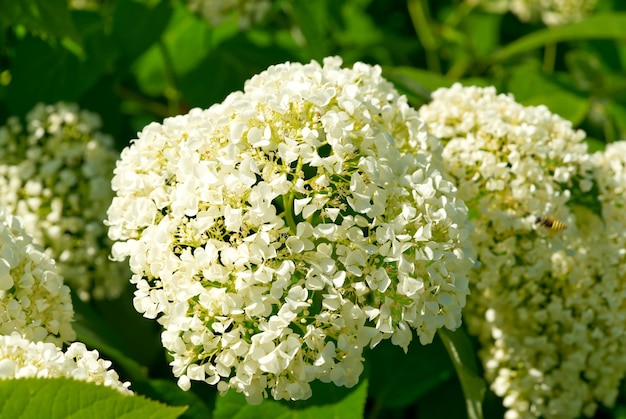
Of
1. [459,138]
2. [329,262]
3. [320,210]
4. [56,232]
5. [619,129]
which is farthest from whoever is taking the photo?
[619,129]

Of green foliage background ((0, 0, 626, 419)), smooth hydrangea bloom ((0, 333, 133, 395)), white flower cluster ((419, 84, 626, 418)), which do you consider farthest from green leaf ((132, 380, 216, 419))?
white flower cluster ((419, 84, 626, 418))

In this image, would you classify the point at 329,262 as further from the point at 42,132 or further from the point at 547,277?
the point at 42,132

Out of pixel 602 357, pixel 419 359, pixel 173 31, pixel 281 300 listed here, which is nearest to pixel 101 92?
pixel 173 31

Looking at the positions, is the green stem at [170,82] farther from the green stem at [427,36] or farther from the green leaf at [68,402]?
the green leaf at [68,402]

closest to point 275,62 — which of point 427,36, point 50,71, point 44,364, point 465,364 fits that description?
point 50,71

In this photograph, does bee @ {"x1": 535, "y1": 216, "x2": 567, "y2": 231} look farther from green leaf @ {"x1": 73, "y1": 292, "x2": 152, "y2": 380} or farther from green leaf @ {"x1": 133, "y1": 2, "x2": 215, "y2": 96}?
green leaf @ {"x1": 133, "y1": 2, "x2": 215, "y2": 96}

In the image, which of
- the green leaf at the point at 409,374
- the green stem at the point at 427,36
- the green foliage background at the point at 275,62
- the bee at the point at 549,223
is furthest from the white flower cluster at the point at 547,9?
the bee at the point at 549,223
